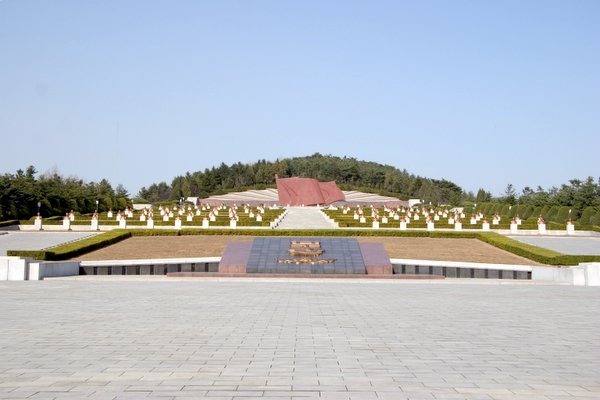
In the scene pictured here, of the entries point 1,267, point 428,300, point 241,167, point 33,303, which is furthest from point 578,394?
point 241,167

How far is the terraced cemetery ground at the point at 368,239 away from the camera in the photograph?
61.4 ft

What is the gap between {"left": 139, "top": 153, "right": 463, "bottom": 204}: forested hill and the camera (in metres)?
75.1

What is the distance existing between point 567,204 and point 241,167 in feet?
158

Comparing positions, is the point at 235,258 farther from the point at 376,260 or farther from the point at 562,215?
the point at 562,215

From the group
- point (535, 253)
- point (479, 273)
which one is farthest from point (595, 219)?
point (479, 273)

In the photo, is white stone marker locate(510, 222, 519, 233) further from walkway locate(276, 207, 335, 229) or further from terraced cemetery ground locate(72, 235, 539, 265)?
walkway locate(276, 207, 335, 229)

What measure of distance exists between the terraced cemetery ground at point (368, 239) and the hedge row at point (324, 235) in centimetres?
27

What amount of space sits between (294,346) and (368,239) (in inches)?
743

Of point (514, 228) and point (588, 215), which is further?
point (588, 215)

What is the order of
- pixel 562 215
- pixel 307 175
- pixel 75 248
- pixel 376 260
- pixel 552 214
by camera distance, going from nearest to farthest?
pixel 376 260
pixel 75 248
pixel 562 215
pixel 552 214
pixel 307 175

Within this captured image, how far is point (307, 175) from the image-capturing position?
91.2 metres

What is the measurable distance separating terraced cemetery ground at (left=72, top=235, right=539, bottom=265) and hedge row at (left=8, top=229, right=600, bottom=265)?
0.90 feet

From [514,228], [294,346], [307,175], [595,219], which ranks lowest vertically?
[294,346]

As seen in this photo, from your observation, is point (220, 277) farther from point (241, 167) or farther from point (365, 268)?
point (241, 167)
